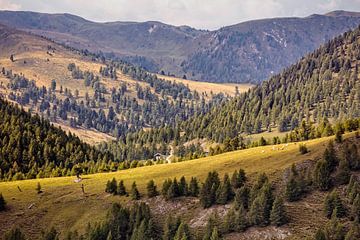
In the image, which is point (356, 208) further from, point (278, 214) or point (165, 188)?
point (165, 188)

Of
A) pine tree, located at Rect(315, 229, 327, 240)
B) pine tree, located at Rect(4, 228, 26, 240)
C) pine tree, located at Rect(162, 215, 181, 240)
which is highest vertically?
pine tree, located at Rect(315, 229, 327, 240)

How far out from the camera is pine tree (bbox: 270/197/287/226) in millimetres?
95875

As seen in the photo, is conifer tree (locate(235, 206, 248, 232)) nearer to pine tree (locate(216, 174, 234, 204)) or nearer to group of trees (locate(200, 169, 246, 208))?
pine tree (locate(216, 174, 234, 204))

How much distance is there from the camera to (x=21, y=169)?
184375mm

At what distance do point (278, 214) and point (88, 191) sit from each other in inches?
2284

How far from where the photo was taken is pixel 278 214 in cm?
9594

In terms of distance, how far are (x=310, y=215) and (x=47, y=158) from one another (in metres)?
131

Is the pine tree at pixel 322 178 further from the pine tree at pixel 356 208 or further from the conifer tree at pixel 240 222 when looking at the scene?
the conifer tree at pixel 240 222

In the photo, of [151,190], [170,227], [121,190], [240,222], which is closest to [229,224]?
[240,222]

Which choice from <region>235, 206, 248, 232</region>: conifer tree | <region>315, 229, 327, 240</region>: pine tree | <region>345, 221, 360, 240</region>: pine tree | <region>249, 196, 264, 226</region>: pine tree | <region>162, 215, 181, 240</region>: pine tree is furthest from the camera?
<region>162, 215, 181, 240</region>: pine tree

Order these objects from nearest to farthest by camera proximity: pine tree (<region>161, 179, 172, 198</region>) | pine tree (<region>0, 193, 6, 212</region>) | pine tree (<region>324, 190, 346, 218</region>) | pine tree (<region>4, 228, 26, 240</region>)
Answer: pine tree (<region>324, 190, 346, 218</region>) < pine tree (<region>4, 228, 26, 240</region>) < pine tree (<region>161, 179, 172, 198</region>) < pine tree (<region>0, 193, 6, 212</region>)

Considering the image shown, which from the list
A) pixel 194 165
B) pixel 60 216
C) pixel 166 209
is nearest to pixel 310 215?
pixel 166 209

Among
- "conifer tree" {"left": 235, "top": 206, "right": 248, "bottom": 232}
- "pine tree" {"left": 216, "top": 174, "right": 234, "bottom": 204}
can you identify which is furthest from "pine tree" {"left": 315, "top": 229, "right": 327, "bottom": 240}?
"pine tree" {"left": 216, "top": 174, "right": 234, "bottom": 204}

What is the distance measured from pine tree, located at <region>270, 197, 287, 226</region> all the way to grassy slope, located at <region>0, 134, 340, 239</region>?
17.9 metres
